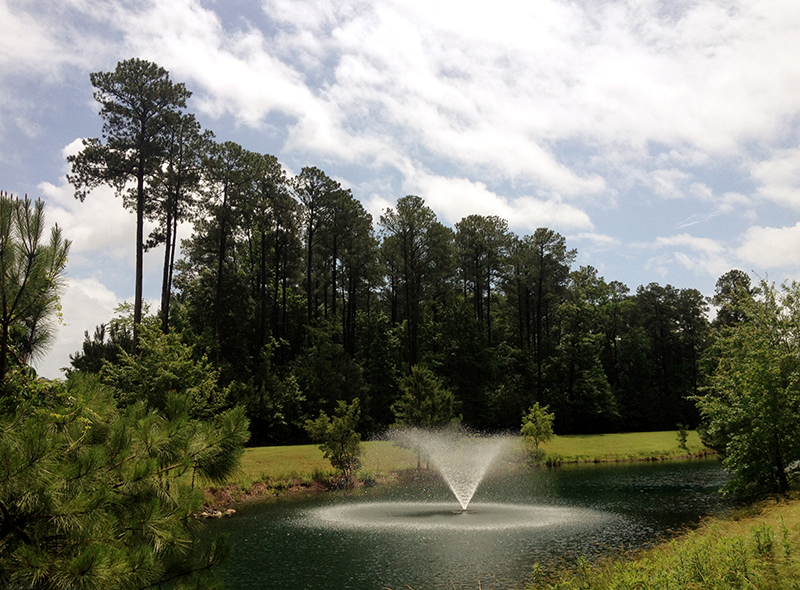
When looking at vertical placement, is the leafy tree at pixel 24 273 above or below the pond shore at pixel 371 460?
above

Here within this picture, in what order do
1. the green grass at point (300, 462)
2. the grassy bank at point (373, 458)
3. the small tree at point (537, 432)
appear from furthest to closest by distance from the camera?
the small tree at point (537, 432)
the green grass at point (300, 462)
the grassy bank at point (373, 458)

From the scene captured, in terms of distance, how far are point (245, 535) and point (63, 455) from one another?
16.7 metres

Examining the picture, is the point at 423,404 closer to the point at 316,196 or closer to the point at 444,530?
the point at 444,530

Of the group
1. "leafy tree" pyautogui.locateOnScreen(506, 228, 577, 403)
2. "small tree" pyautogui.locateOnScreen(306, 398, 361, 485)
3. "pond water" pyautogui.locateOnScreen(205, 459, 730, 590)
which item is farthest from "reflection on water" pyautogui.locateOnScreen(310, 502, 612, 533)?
"leafy tree" pyautogui.locateOnScreen(506, 228, 577, 403)

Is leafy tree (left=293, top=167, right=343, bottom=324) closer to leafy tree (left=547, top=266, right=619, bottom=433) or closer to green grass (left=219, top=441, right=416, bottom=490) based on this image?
green grass (left=219, top=441, right=416, bottom=490)

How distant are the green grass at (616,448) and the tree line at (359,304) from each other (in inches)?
221

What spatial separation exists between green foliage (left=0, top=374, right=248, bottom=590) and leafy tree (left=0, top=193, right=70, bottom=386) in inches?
31.0

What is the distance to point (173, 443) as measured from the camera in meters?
7.20

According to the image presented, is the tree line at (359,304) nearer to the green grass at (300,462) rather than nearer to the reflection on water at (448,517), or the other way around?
the green grass at (300,462)

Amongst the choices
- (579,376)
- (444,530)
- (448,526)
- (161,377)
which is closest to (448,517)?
(448,526)

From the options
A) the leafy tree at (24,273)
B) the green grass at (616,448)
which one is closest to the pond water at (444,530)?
the leafy tree at (24,273)

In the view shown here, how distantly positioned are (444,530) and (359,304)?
59372mm

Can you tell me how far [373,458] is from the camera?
40344 millimetres

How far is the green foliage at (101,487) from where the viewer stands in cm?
561
